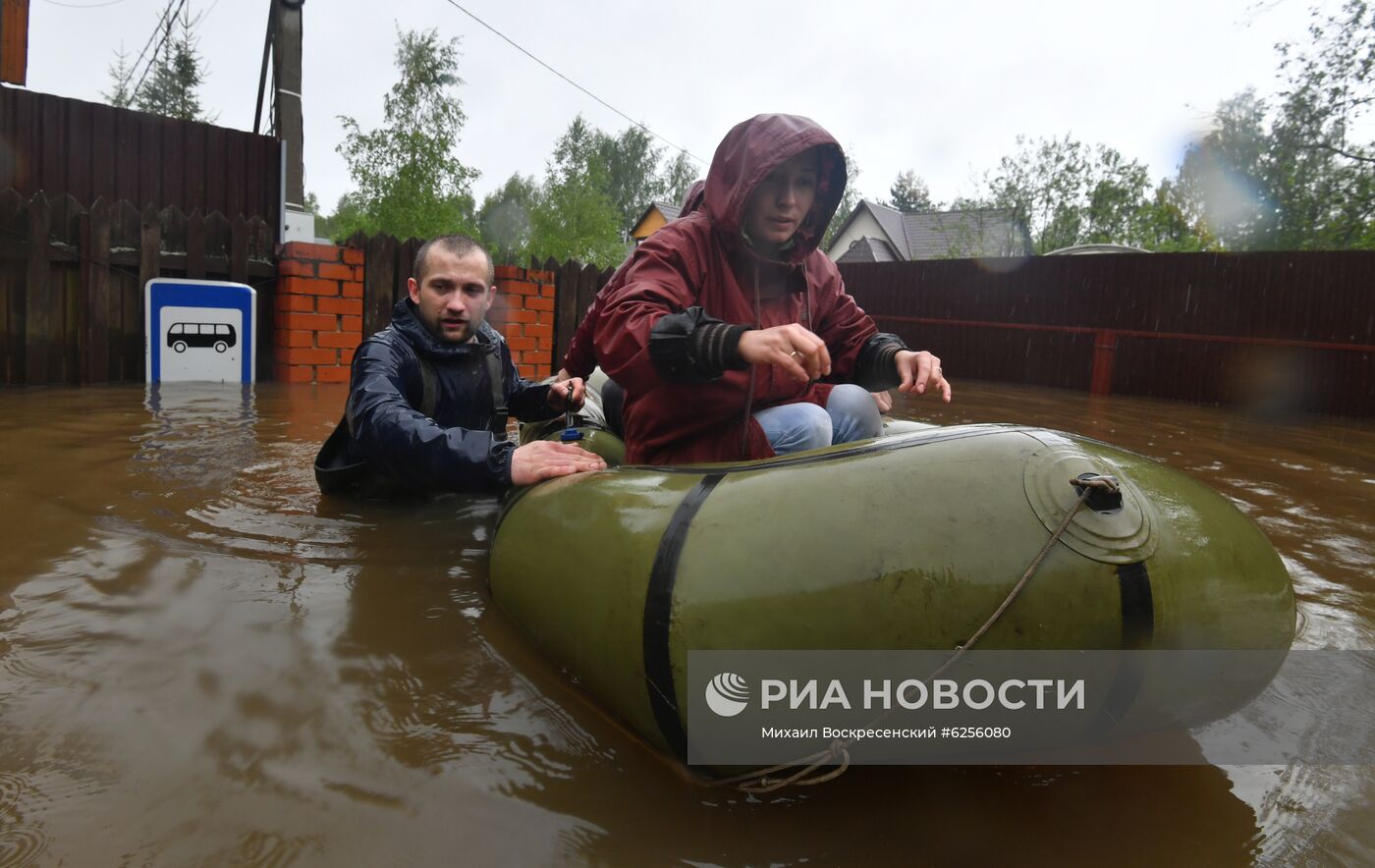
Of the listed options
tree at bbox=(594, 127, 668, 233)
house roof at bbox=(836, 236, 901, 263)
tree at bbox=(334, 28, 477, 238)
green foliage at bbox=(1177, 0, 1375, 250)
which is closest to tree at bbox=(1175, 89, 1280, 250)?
green foliage at bbox=(1177, 0, 1375, 250)

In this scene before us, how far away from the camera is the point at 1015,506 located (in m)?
1.31

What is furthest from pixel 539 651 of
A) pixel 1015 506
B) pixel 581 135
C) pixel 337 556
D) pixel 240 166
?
pixel 581 135

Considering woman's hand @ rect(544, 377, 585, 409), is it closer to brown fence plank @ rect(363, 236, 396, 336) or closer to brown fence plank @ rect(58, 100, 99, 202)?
brown fence plank @ rect(363, 236, 396, 336)

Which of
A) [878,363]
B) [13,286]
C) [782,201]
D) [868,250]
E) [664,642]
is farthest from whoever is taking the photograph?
[868,250]

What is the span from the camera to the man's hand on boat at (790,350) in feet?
5.29

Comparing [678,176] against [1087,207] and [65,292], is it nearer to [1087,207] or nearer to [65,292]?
[1087,207]

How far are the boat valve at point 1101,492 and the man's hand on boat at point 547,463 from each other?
3.64 ft

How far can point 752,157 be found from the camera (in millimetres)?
2072

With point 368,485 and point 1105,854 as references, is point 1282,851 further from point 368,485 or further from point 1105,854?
point 368,485

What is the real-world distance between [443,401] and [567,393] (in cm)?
43

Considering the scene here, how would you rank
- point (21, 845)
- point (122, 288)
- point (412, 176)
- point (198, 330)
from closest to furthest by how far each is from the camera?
point (21, 845) → point (122, 288) → point (198, 330) → point (412, 176)

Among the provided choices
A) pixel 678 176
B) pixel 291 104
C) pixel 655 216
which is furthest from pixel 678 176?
pixel 291 104

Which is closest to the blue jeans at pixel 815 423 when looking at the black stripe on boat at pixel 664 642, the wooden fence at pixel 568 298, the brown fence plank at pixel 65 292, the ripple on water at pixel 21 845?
the black stripe on boat at pixel 664 642

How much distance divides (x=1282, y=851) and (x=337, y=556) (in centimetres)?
227
